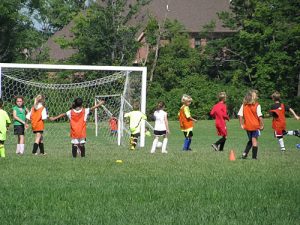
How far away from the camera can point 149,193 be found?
859 centimetres

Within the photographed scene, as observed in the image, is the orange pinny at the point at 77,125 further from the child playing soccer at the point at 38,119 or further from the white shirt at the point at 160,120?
the white shirt at the point at 160,120

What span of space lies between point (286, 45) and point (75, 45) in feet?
66.4

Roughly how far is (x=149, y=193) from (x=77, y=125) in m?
7.85

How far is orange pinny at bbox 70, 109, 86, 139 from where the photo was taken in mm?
16188

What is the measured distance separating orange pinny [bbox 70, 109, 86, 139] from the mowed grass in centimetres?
316

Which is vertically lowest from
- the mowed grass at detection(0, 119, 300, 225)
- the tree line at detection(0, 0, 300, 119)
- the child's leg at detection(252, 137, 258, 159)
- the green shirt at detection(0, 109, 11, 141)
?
the mowed grass at detection(0, 119, 300, 225)

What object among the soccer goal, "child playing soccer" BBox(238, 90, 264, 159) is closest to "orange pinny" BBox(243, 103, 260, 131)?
"child playing soccer" BBox(238, 90, 264, 159)

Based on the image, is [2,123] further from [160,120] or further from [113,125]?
[113,125]

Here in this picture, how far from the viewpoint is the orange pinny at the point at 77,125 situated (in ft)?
53.1

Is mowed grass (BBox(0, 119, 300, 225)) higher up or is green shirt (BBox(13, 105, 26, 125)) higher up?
green shirt (BBox(13, 105, 26, 125))

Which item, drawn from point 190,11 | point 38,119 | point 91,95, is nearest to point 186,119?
point 38,119

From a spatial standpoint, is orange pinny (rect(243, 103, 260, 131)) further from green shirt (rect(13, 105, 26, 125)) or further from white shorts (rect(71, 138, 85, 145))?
green shirt (rect(13, 105, 26, 125))

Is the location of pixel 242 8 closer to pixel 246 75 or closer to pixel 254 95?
pixel 246 75

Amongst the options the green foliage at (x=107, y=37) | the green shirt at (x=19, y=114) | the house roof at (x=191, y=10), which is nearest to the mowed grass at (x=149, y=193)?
the green shirt at (x=19, y=114)
